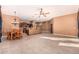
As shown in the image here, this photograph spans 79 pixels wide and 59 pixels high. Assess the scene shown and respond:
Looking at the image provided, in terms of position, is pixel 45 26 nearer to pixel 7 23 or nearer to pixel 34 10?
pixel 34 10

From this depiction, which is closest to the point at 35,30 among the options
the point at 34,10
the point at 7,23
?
the point at 34,10

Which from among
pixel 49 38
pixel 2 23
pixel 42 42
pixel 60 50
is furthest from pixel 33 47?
pixel 2 23

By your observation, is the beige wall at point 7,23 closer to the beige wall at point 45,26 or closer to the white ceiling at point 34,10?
the white ceiling at point 34,10

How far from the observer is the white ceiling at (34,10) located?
263 cm

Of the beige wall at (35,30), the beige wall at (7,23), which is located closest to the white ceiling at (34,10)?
the beige wall at (7,23)

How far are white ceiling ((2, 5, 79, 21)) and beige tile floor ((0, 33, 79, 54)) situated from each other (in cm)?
50

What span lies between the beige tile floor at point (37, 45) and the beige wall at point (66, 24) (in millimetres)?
169

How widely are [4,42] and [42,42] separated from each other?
2.86 feet

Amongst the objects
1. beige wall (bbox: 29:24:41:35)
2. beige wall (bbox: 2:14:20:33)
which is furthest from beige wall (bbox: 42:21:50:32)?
beige wall (bbox: 2:14:20:33)

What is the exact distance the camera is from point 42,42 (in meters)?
2.70

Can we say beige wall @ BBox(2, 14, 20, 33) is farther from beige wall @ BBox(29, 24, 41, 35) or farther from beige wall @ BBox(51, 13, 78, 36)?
beige wall @ BBox(51, 13, 78, 36)
